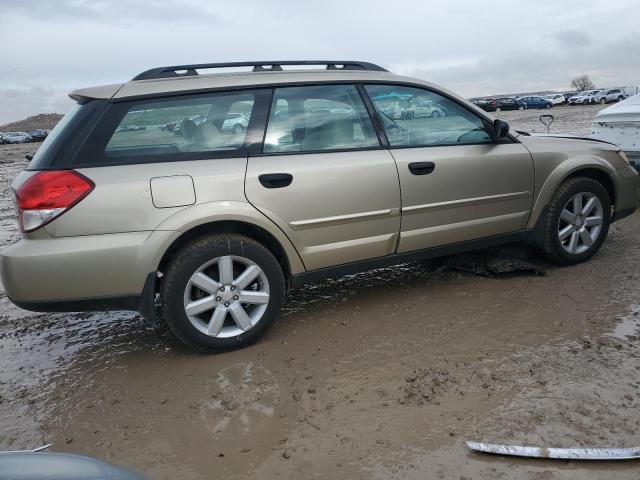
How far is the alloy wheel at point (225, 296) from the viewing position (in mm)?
3332

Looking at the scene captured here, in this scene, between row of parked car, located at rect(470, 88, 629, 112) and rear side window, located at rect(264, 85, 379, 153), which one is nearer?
rear side window, located at rect(264, 85, 379, 153)

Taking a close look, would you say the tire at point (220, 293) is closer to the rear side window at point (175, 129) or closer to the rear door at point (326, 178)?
the rear door at point (326, 178)

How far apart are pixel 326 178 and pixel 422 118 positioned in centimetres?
103

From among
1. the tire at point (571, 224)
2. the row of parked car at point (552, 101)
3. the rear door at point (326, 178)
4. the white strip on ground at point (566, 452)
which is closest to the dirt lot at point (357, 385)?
the white strip on ground at point (566, 452)

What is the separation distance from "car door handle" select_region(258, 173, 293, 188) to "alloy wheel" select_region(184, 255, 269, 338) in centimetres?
48

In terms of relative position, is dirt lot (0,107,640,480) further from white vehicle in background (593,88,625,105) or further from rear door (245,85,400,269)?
white vehicle in background (593,88,625,105)

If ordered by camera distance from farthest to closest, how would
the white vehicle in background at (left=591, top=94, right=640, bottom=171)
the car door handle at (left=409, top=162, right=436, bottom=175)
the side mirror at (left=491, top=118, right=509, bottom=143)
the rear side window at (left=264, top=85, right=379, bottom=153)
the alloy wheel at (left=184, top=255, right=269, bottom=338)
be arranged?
the white vehicle in background at (left=591, top=94, right=640, bottom=171), the side mirror at (left=491, top=118, right=509, bottom=143), the car door handle at (left=409, top=162, right=436, bottom=175), the rear side window at (left=264, top=85, right=379, bottom=153), the alloy wheel at (left=184, top=255, right=269, bottom=338)

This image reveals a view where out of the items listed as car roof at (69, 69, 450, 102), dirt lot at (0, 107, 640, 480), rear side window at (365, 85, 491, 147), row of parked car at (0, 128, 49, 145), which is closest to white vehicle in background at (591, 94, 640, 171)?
dirt lot at (0, 107, 640, 480)

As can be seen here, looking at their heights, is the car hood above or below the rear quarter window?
below

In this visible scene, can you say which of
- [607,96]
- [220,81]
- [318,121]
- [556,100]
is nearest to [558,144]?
[318,121]

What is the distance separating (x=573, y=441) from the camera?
7.84 feet

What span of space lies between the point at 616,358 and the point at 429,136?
1.92 m

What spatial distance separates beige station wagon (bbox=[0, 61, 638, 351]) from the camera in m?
3.10

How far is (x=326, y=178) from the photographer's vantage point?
3.57m
